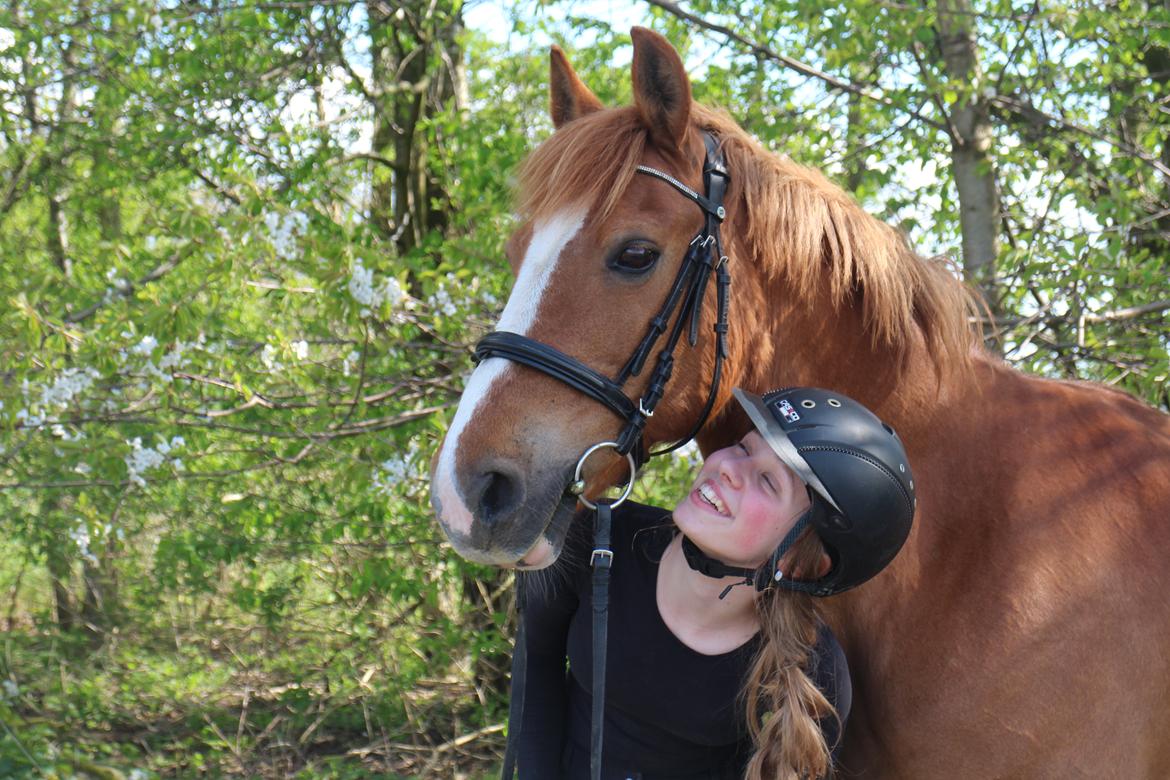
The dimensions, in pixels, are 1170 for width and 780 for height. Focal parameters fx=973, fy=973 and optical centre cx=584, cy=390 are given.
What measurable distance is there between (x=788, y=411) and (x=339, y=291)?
233 centimetres

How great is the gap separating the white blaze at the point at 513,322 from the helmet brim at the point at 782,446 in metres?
0.50

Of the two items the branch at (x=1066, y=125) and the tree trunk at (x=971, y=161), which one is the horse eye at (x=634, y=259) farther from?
the branch at (x=1066, y=125)

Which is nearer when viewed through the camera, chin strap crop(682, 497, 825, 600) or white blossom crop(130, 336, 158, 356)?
chin strap crop(682, 497, 825, 600)

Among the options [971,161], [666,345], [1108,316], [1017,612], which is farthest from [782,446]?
[971,161]

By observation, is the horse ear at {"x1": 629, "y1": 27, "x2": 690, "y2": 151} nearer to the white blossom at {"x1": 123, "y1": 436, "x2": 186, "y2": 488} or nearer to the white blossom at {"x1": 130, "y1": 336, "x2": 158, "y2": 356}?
the white blossom at {"x1": 130, "y1": 336, "x2": 158, "y2": 356}

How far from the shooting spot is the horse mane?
212cm

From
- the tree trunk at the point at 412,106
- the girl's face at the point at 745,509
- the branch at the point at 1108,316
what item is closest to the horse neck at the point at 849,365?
the girl's face at the point at 745,509

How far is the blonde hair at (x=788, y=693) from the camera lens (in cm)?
193

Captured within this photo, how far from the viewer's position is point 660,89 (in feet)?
7.10

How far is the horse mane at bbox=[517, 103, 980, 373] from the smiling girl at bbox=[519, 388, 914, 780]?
1.05ft

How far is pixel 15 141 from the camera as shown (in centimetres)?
751

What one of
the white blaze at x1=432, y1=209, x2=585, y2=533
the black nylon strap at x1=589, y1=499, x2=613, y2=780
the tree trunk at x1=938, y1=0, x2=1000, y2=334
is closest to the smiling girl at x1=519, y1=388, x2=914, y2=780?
the black nylon strap at x1=589, y1=499, x2=613, y2=780

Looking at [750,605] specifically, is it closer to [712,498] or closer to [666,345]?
[712,498]

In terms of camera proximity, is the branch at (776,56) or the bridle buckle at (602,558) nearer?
the bridle buckle at (602,558)
